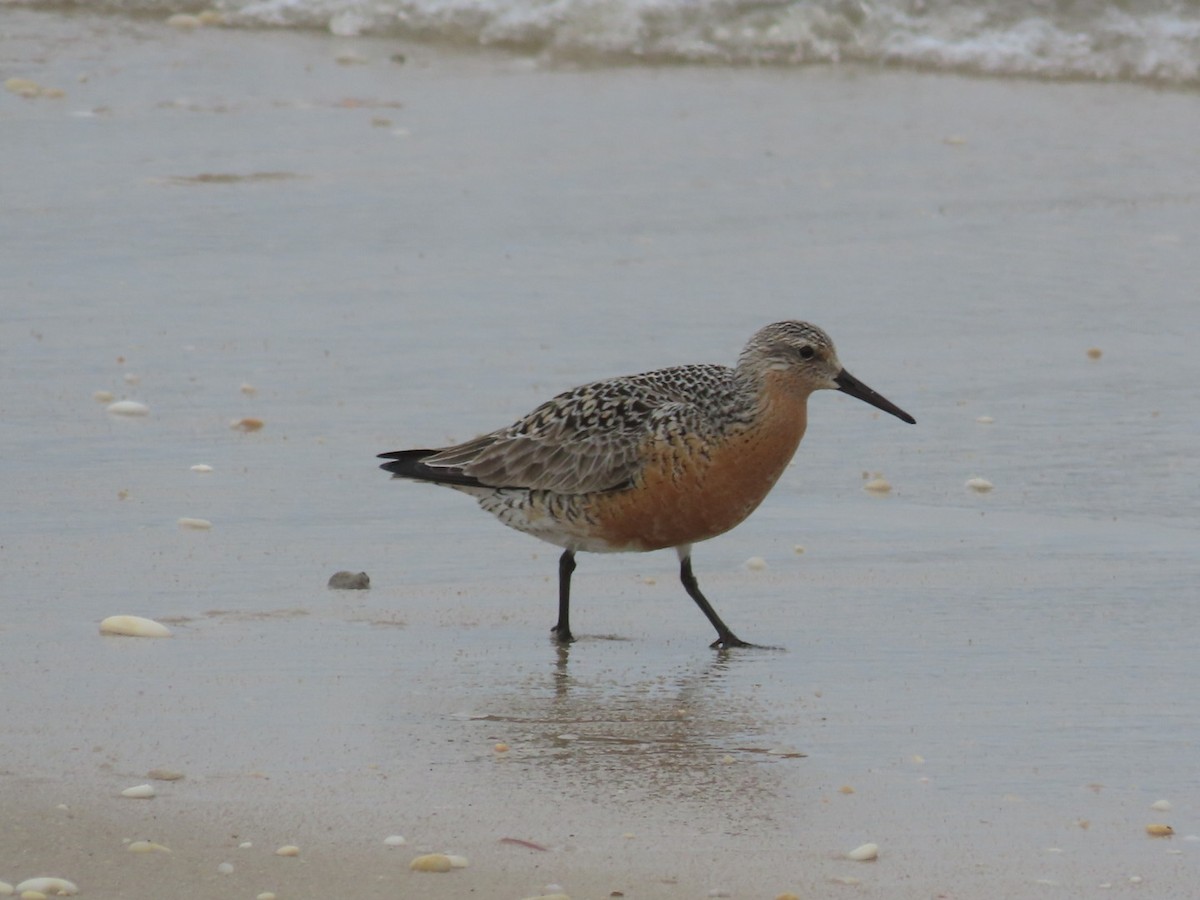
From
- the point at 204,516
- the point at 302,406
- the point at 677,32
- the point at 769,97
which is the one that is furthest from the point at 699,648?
the point at 677,32

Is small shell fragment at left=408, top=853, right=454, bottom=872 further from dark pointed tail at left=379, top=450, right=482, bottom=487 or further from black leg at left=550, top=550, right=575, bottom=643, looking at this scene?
dark pointed tail at left=379, top=450, right=482, bottom=487

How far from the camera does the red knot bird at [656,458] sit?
666cm

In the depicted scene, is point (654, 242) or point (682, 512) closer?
point (682, 512)

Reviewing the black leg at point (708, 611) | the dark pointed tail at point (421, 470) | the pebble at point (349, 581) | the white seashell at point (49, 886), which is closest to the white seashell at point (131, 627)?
the pebble at point (349, 581)

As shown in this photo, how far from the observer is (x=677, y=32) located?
15.5 m

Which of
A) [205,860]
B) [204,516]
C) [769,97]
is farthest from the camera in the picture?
[769,97]

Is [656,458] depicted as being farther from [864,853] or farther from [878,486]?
[864,853]

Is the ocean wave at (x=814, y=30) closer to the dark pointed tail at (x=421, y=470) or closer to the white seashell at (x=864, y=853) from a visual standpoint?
the dark pointed tail at (x=421, y=470)

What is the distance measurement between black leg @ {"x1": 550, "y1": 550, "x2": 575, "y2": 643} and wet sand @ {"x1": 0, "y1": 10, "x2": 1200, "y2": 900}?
2.8 inches

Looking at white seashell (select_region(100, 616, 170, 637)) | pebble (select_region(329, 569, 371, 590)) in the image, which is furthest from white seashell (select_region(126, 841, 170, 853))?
pebble (select_region(329, 569, 371, 590))

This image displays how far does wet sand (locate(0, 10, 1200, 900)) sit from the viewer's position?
193 inches

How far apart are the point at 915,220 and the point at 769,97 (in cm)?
307

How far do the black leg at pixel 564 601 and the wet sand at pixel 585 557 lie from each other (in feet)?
0.23

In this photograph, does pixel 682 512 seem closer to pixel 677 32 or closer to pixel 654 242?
pixel 654 242
